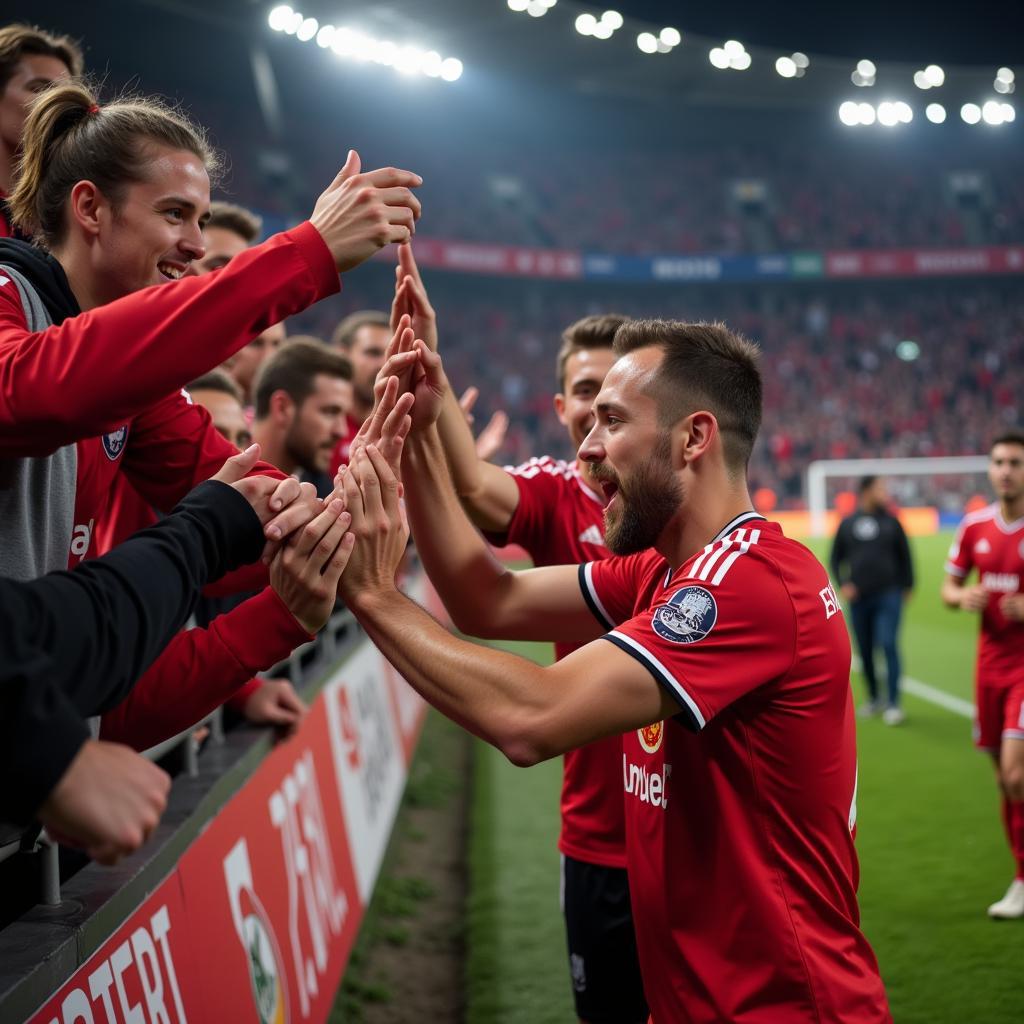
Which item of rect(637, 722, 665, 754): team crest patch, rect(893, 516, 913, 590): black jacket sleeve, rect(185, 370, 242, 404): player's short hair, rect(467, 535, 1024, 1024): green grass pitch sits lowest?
rect(467, 535, 1024, 1024): green grass pitch

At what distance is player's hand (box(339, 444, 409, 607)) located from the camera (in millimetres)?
2248

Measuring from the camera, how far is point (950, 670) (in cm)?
1259

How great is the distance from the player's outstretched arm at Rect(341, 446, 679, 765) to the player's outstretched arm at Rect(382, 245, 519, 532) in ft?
2.45

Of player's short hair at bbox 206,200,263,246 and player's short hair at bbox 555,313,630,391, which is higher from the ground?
player's short hair at bbox 206,200,263,246

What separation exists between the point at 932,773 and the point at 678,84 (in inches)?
1199

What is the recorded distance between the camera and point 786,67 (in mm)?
34125

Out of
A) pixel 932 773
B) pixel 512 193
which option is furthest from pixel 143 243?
pixel 512 193

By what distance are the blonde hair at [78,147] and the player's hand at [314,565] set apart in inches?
27.7

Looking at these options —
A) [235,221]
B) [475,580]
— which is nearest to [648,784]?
[475,580]

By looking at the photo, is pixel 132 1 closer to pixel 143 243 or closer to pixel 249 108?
pixel 249 108

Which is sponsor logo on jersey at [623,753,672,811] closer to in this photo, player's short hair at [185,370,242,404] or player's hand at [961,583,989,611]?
player's short hair at [185,370,242,404]

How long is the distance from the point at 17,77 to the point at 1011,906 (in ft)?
17.9

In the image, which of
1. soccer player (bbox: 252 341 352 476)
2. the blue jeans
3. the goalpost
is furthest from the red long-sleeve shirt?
the goalpost

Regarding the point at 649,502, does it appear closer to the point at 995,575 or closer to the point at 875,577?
the point at 995,575
